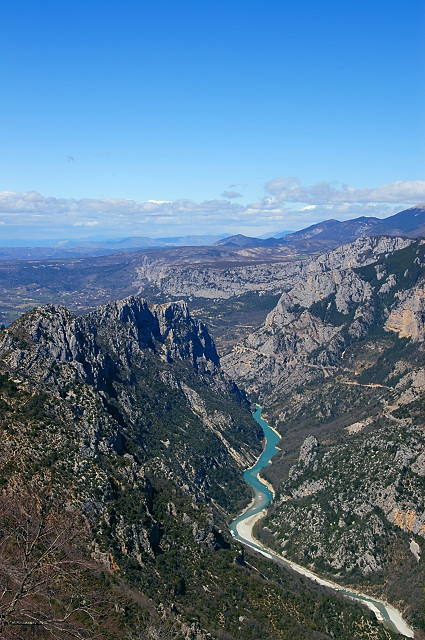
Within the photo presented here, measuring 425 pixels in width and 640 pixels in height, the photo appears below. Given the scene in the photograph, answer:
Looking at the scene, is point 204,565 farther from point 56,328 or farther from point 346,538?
point 56,328

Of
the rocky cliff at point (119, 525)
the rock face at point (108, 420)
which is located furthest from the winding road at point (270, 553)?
the rocky cliff at point (119, 525)

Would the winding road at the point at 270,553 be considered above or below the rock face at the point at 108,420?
below

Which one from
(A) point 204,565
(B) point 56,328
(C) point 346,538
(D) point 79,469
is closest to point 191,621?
(A) point 204,565

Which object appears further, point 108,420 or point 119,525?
point 108,420

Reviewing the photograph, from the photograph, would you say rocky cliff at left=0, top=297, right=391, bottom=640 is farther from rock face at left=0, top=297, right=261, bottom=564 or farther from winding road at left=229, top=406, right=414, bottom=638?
winding road at left=229, top=406, right=414, bottom=638

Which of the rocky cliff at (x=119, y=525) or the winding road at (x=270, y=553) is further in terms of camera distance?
the winding road at (x=270, y=553)

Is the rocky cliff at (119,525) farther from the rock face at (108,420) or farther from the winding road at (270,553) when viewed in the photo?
the winding road at (270,553)

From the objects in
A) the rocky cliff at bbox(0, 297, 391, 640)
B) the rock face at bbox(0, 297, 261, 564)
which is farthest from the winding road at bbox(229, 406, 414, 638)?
the rocky cliff at bbox(0, 297, 391, 640)

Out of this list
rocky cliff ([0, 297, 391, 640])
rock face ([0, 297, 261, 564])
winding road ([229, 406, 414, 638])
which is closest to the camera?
rocky cliff ([0, 297, 391, 640])

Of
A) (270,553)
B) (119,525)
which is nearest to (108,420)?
(119,525)

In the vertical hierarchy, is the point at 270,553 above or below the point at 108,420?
below

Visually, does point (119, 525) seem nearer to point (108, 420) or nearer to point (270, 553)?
point (108, 420)

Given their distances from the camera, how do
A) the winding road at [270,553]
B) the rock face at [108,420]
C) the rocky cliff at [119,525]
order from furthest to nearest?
1. the winding road at [270,553]
2. the rock face at [108,420]
3. the rocky cliff at [119,525]
